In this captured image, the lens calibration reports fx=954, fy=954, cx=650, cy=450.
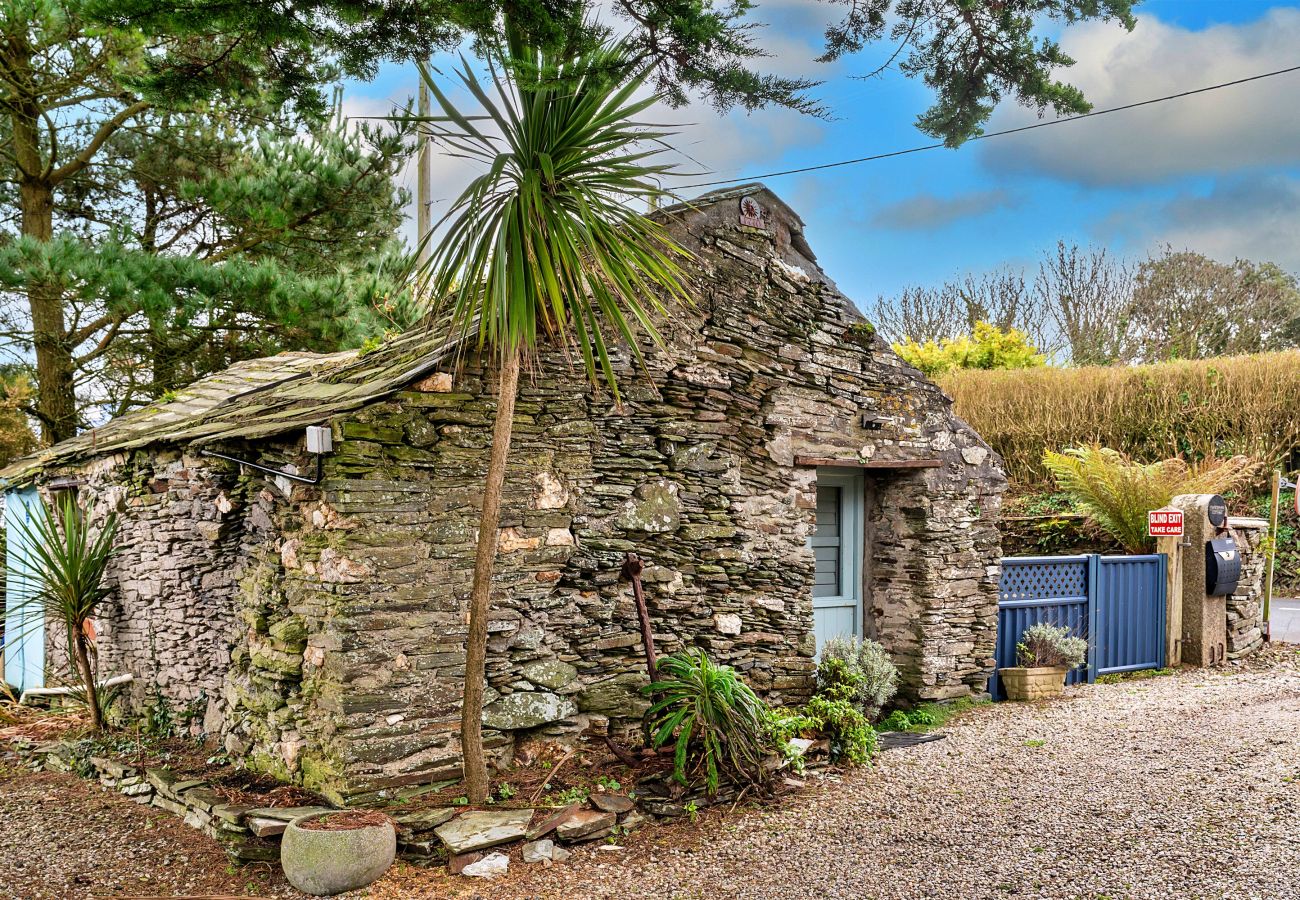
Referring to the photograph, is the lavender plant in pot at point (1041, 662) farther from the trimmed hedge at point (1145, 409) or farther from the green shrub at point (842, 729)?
the trimmed hedge at point (1145, 409)

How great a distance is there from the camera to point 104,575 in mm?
8266

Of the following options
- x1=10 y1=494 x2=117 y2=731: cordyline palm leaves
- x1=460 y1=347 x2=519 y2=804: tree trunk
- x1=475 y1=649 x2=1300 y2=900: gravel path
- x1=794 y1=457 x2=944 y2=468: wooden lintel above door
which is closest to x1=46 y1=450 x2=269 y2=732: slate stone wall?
x1=10 y1=494 x2=117 y2=731: cordyline palm leaves

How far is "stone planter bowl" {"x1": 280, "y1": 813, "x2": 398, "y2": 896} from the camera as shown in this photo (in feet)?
15.9

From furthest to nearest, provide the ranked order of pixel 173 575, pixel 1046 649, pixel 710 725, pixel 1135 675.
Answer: pixel 1135 675 < pixel 1046 649 < pixel 173 575 < pixel 710 725

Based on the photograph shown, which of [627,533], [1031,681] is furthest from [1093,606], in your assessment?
[627,533]

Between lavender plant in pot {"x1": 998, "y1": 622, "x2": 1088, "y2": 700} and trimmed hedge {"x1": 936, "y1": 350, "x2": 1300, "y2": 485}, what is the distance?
6.71 metres

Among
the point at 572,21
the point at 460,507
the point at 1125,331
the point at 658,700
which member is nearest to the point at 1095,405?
the point at 1125,331

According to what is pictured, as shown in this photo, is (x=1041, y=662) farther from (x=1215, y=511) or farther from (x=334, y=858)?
(x=334, y=858)

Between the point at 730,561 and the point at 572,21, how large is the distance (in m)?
4.32

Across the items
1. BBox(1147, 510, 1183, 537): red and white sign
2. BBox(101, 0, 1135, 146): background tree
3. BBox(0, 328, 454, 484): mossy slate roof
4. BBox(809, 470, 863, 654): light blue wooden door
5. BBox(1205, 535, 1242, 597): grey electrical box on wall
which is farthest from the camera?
BBox(1205, 535, 1242, 597): grey electrical box on wall

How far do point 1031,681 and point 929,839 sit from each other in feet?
13.5

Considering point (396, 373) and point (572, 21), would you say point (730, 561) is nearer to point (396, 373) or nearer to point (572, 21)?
point (396, 373)

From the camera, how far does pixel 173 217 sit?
12938mm

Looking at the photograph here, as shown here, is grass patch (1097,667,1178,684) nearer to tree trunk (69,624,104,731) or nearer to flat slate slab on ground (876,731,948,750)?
flat slate slab on ground (876,731,948,750)
